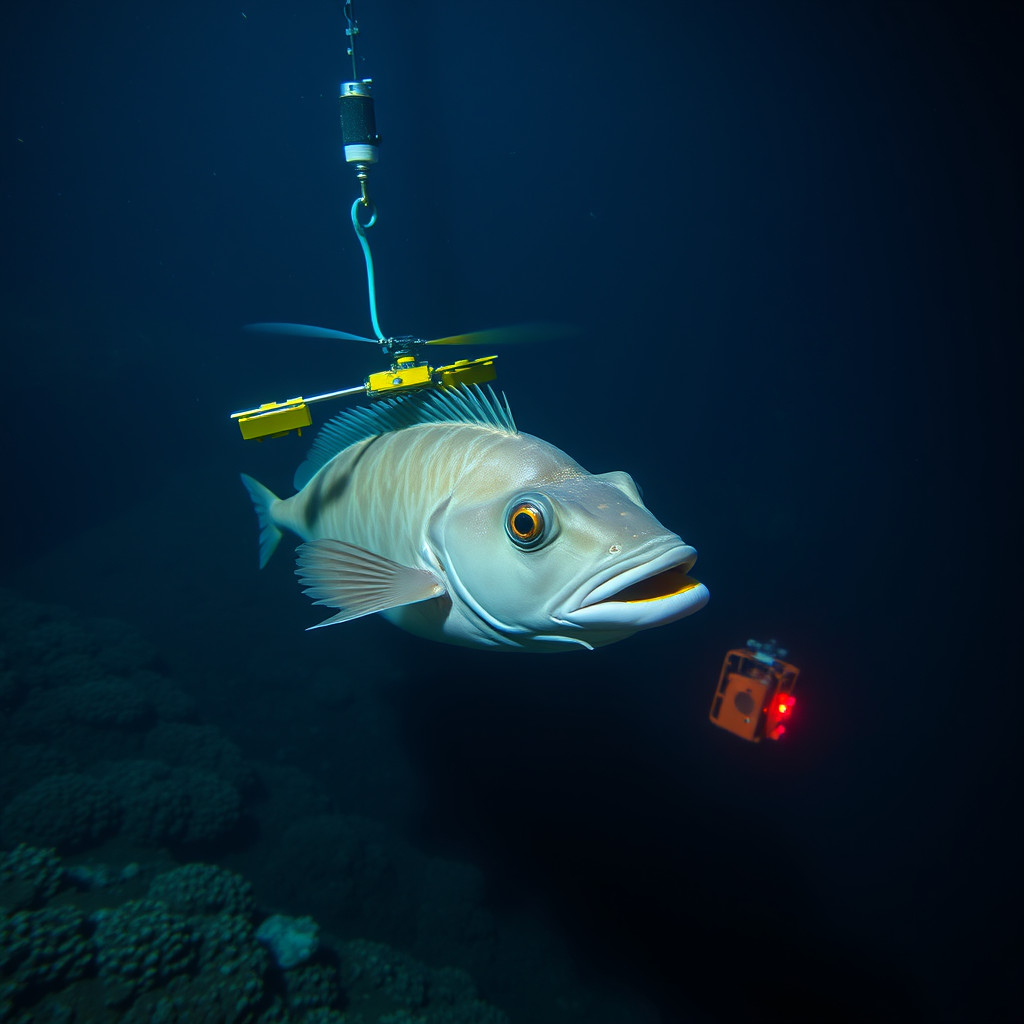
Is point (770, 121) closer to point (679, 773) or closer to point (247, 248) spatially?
point (679, 773)

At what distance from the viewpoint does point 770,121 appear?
6.23 m

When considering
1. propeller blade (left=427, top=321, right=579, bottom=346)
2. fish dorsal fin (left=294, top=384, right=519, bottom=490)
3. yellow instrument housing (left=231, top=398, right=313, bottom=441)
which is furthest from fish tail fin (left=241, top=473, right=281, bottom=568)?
propeller blade (left=427, top=321, right=579, bottom=346)

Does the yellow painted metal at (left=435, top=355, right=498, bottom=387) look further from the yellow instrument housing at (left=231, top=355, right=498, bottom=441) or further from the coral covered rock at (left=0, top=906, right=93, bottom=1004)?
the coral covered rock at (left=0, top=906, right=93, bottom=1004)

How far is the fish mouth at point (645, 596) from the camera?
4.72ft

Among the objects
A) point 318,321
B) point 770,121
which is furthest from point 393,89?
point 770,121

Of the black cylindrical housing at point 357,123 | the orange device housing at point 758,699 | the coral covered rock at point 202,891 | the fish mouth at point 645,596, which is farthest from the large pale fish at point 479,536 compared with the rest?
the orange device housing at point 758,699

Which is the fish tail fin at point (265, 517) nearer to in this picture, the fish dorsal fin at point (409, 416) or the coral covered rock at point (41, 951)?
the fish dorsal fin at point (409, 416)

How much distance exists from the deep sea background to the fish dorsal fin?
381 centimetres

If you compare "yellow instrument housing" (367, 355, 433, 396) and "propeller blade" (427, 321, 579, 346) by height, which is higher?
"propeller blade" (427, 321, 579, 346)

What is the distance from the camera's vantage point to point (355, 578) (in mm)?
2205

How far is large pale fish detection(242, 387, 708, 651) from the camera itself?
1.55 meters

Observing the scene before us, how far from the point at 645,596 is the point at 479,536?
2.22 feet

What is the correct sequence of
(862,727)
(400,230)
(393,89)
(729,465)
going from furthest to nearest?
(400,230) < (393,89) < (729,465) < (862,727)

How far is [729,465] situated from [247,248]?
40.5ft
